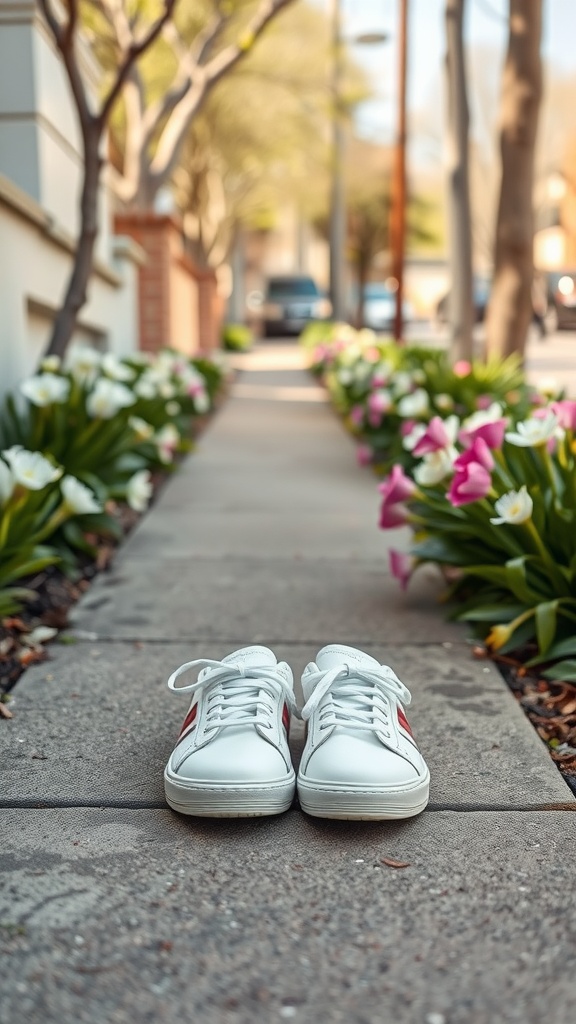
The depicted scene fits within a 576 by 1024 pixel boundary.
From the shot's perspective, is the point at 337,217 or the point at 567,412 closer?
the point at 567,412

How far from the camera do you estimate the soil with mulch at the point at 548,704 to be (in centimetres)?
229

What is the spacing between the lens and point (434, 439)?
10.7 ft

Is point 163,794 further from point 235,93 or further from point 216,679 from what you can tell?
point 235,93

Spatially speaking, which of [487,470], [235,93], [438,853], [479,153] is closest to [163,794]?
[438,853]

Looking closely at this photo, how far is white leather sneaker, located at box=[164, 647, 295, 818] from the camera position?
6.27ft

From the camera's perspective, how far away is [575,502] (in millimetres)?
2943

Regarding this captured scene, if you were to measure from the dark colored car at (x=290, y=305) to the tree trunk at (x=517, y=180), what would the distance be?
76.2ft

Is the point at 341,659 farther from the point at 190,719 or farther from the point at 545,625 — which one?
the point at 545,625

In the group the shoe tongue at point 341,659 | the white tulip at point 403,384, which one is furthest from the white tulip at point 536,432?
the white tulip at point 403,384

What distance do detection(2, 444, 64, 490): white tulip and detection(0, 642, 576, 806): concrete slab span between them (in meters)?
0.49

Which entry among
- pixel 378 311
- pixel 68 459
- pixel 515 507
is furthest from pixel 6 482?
pixel 378 311

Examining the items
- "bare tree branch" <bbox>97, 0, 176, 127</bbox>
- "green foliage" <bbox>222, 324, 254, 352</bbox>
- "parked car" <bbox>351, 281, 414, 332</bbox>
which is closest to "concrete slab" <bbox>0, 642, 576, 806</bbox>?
"bare tree branch" <bbox>97, 0, 176, 127</bbox>

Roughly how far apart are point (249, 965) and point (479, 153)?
34.4m

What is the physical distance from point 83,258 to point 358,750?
143 inches
